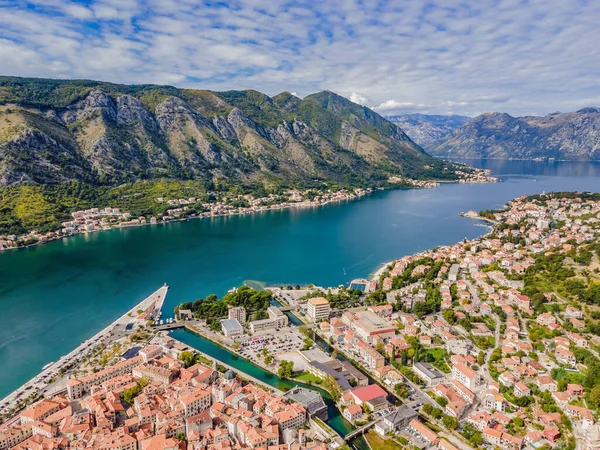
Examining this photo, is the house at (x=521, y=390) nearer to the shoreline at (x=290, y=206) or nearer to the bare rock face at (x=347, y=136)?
the shoreline at (x=290, y=206)

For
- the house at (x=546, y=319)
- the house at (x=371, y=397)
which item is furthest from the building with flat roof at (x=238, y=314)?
the house at (x=546, y=319)

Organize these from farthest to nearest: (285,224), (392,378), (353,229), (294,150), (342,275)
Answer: (294,150) → (285,224) → (353,229) → (342,275) → (392,378)

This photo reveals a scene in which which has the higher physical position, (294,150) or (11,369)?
(294,150)

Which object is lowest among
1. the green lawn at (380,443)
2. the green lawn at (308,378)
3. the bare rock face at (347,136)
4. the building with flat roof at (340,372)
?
the green lawn at (380,443)

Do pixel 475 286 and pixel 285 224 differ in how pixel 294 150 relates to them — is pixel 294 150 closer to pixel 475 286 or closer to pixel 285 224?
pixel 285 224

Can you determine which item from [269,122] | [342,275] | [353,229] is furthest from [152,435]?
[269,122]
